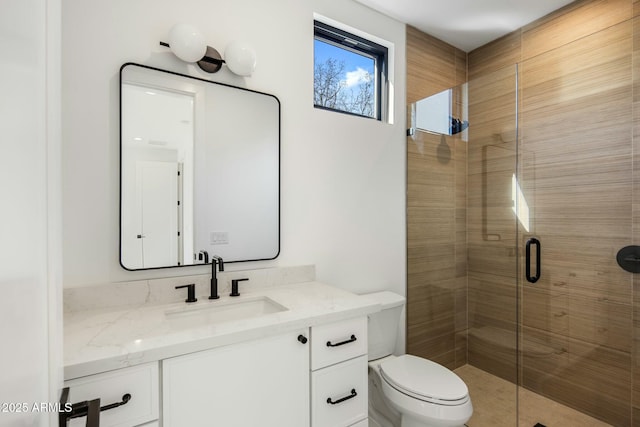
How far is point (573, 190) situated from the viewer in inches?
82.3

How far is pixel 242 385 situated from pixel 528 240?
83.1 inches

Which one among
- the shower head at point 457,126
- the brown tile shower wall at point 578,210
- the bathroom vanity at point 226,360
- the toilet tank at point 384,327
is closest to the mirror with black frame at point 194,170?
the bathroom vanity at point 226,360

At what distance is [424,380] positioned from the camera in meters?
1.64

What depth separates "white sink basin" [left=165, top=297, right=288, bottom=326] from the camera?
1.37 m

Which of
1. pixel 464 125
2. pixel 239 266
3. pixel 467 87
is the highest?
pixel 467 87

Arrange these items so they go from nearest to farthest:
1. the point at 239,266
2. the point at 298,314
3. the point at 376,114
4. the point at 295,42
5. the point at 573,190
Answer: the point at 298,314 → the point at 239,266 → the point at 295,42 → the point at 573,190 → the point at 376,114

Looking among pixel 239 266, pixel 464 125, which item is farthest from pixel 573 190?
pixel 239 266

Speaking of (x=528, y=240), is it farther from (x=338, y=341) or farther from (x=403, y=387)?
(x=338, y=341)

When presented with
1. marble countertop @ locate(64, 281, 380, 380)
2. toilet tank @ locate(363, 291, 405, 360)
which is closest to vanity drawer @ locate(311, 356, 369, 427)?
marble countertop @ locate(64, 281, 380, 380)

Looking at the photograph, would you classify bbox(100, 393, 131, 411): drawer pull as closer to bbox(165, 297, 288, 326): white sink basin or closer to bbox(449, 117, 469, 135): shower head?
bbox(165, 297, 288, 326): white sink basin

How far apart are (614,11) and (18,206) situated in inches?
117

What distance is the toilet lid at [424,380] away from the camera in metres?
1.50

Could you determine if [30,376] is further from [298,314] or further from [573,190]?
[573,190]

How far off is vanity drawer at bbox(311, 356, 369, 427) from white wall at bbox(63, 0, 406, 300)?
66 centimetres
